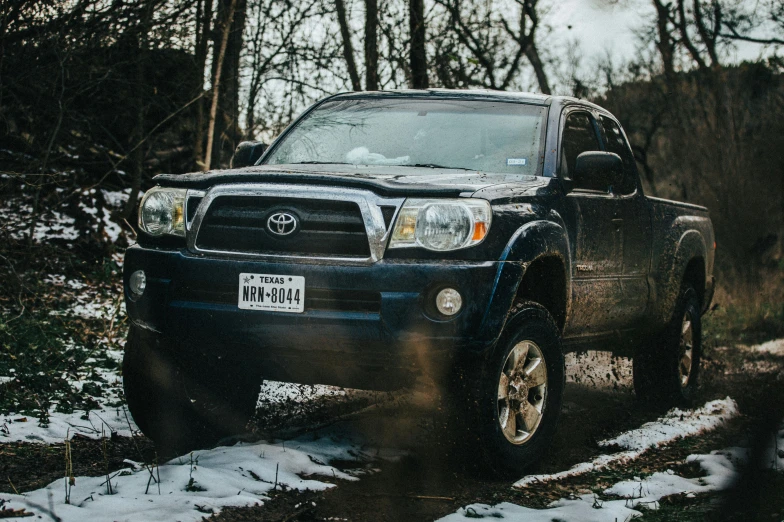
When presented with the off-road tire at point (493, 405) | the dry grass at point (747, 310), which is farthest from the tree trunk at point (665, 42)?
the off-road tire at point (493, 405)

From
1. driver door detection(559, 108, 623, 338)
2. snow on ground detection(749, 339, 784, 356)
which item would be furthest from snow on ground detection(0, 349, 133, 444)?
snow on ground detection(749, 339, 784, 356)

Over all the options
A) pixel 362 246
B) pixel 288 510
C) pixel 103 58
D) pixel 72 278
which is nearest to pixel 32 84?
pixel 103 58

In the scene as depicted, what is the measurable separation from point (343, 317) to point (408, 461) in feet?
3.77

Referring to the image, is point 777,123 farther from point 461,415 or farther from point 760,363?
point 461,415

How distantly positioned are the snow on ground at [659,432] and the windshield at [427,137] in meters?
1.57

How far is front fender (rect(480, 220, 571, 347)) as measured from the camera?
4141mm

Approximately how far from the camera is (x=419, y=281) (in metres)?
4.03

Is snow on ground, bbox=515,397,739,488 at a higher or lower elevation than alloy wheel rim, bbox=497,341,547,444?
lower

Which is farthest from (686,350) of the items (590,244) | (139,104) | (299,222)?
(139,104)

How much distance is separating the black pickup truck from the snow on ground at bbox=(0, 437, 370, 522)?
1.32 feet

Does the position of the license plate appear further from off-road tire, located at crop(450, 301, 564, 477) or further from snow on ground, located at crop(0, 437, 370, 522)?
off-road tire, located at crop(450, 301, 564, 477)

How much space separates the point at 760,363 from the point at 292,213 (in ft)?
23.7

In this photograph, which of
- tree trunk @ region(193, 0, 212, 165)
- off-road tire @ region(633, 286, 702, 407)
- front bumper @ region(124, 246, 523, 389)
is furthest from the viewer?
tree trunk @ region(193, 0, 212, 165)

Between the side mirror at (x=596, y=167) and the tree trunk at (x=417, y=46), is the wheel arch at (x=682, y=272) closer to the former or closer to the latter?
the side mirror at (x=596, y=167)
